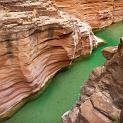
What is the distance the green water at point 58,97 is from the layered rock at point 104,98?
2.99m

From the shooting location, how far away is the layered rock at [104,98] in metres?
4.36

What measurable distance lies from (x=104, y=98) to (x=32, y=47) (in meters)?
4.40

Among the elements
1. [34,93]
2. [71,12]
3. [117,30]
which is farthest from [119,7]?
[34,93]


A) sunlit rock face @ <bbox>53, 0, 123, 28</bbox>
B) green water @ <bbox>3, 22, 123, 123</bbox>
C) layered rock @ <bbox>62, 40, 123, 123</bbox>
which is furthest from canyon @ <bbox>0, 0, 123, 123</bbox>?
sunlit rock face @ <bbox>53, 0, 123, 28</bbox>

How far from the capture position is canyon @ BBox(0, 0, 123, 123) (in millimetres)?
7984

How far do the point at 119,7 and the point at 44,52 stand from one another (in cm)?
997

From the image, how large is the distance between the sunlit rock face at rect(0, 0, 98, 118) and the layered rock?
10.7ft

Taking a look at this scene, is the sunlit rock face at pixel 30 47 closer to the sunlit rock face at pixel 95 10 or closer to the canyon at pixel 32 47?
the canyon at pixel 32 47

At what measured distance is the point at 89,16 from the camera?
52.4ft

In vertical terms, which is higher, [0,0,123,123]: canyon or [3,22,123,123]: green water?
[0,0,123,123]: canyon

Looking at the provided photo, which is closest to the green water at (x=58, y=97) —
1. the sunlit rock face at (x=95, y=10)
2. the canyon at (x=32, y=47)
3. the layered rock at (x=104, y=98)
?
the canyon at (x=32, y=47)

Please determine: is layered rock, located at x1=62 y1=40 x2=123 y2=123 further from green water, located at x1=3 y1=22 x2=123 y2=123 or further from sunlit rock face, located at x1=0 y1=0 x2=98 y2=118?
sunlit rock face, located at x1=0 y1=0 x2=98 y2=118

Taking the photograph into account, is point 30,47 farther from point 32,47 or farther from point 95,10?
point 95,10

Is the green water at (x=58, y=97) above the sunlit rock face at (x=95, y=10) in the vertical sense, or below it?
below
